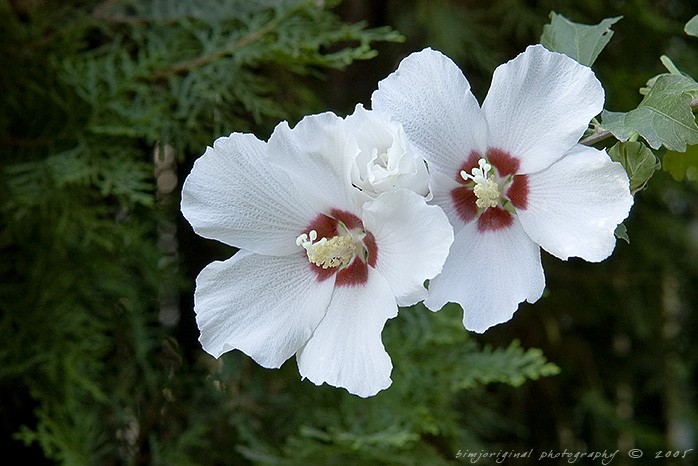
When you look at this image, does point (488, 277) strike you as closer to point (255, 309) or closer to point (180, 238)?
point (255, 309)

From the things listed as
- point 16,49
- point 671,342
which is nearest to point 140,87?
point 16,49

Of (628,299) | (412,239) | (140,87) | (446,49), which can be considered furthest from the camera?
(628,299)

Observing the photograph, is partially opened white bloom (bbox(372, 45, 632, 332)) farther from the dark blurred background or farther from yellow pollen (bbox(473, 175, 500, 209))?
the dark blurred background

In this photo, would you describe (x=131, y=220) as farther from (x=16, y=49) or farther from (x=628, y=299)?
(x=628, y=299)

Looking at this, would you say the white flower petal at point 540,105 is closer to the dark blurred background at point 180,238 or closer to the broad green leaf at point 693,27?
the broad green leaf at point 693,27

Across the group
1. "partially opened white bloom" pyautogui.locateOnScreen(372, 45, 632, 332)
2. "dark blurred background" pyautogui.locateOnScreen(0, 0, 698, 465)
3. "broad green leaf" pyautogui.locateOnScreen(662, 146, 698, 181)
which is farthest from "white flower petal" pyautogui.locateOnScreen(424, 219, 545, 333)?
"dark blurred background" pyautogui.locateOnScreen(0, 0, 698, 465)

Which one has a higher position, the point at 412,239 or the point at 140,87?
the point at 412,239

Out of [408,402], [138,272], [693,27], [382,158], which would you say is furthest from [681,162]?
[138,272]

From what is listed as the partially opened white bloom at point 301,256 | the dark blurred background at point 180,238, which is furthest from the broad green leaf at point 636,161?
the dark blurred background at point 180,238
